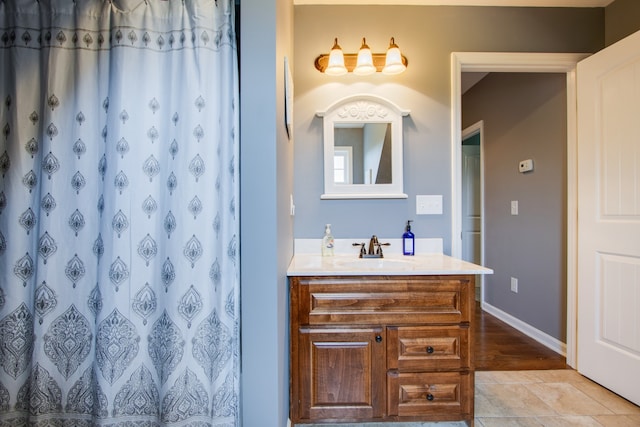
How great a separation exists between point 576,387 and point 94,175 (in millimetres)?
2857

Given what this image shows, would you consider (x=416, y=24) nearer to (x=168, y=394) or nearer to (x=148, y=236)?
(x=148, y=236)

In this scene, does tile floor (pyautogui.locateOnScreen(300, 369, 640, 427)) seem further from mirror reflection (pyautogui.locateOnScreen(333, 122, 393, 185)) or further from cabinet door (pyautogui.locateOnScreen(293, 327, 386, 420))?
mirror reflection (pyautogui.locateOnScreen(333, 122, 393, 185))

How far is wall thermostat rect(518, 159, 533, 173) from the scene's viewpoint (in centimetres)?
247

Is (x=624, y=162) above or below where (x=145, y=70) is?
below

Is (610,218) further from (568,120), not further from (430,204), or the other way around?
(430,204)

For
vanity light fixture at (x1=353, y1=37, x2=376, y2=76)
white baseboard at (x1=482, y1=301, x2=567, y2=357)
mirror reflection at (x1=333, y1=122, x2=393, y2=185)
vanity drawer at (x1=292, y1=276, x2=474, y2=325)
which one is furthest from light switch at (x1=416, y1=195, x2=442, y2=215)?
white baseboard at (x1=482, y1=301, x2=567, y2=357)

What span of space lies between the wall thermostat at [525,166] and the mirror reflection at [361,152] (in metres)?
1.44

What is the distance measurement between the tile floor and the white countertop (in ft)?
2.67

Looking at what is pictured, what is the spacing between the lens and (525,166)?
8.30 ft

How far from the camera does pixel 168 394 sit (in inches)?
43.7

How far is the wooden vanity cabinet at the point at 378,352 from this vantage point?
54.0 inches

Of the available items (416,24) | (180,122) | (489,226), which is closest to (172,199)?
(180,122)

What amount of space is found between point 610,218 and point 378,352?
1635 mm

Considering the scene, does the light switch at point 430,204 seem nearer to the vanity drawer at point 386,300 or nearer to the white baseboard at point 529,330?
the vanity drawer at point 386,300
